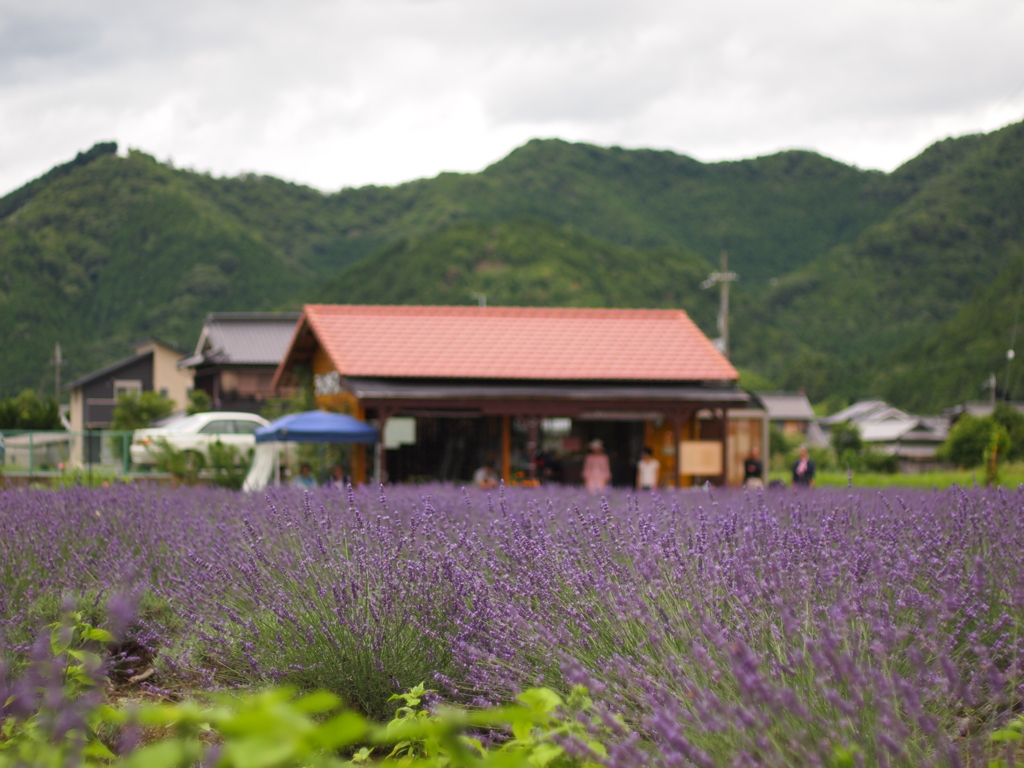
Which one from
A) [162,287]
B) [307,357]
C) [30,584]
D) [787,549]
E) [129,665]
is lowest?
[129,665]

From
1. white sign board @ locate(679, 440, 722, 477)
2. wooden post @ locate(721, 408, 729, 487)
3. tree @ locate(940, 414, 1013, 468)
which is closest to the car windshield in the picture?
white sign board @ locate(679, 440, 722, 477)

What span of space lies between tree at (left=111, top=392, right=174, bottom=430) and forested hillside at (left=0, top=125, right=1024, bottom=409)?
46.5ft

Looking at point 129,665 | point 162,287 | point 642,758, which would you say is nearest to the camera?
point 642,758

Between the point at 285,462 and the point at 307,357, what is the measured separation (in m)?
5.26

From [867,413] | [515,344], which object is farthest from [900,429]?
[515,344]

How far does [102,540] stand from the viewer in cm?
654

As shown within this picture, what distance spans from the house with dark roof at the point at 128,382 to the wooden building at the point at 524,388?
33.1m

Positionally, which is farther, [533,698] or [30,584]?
[30,584]

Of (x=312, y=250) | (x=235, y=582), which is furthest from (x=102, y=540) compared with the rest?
(x=312, y=250)

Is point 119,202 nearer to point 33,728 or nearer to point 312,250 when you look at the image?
point 312,250

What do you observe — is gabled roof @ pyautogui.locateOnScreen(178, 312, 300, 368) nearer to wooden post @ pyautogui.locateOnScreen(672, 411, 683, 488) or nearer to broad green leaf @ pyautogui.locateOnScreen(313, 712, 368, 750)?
wooden post @ pyautogui.locateOnScreen(672, 411, 683, 488)

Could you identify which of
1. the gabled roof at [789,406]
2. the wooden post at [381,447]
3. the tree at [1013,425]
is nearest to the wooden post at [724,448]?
the wooden post at [381,447]

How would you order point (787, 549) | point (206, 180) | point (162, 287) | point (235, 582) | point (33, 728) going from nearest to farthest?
point (33, 728) → point (787, 549) → point (235, 582) → point (162, 287) → point (206, 180)

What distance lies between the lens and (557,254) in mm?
76250
